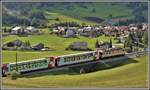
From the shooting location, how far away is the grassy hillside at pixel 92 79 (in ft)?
35.7

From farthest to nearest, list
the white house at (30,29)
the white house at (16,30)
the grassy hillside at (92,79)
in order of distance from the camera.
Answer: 1. the white house at (30,29)
2. the white house at (16,30)
3. the grassy hillside at (92,79)

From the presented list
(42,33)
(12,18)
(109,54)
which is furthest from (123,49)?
(12,18)

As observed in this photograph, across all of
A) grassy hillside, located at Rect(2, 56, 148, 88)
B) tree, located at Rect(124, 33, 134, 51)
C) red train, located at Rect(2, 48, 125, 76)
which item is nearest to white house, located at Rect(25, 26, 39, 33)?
red train, located at Rect(2, 48, 125, 76)

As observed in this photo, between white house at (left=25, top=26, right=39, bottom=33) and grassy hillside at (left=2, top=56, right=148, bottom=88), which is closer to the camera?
grassy hillside at (left=2, top=56, right=148, bottom=88)

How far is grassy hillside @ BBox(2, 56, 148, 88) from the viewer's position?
428 inches

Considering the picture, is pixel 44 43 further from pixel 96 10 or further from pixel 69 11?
pixel 96 10

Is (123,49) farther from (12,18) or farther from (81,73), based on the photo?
(12,18)

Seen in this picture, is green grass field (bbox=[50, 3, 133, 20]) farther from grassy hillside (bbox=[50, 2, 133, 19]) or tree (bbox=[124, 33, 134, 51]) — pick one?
tree (bbox=[124, 33, 134, 51])

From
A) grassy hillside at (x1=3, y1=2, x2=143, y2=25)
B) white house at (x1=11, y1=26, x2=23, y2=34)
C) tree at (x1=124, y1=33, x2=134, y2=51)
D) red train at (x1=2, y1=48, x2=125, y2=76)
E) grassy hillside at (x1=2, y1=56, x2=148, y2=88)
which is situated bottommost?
grassy hillside at (x1=2, y1=56, x2=148, y2=88)

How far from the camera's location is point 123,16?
444 inches

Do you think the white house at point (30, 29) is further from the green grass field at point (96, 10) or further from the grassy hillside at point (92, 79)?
the grassy hillside at point (92, 79)

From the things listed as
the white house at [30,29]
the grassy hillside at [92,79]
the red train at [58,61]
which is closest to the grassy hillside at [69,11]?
the white house at [30,29]

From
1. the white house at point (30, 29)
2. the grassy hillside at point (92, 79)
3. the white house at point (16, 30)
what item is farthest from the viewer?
the white house at point (30, 29)

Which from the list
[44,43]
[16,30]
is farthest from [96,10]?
[16,30]
